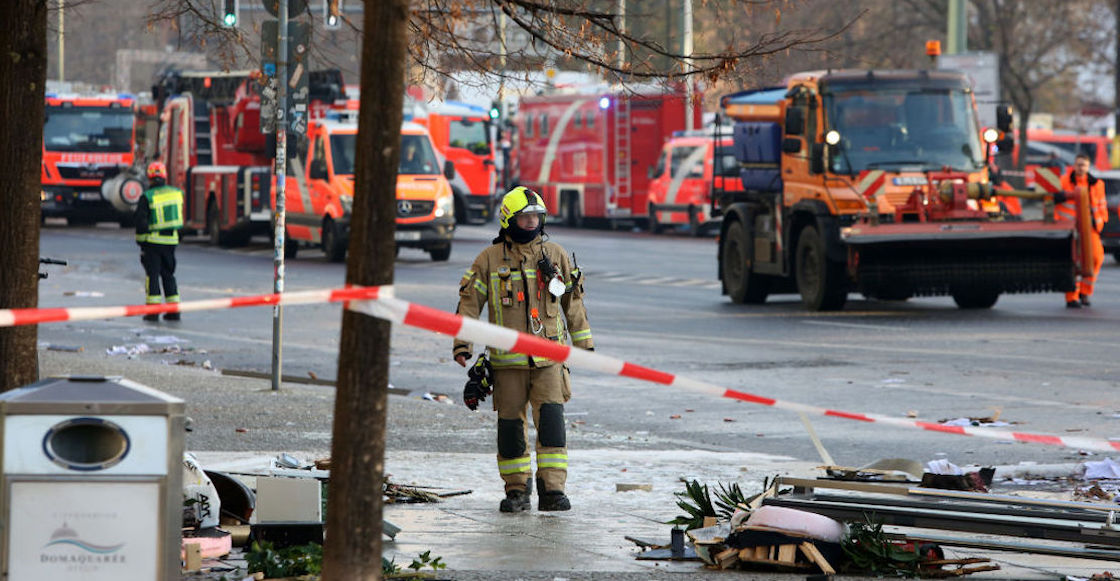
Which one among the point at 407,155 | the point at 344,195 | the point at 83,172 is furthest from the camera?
the point at 83,172

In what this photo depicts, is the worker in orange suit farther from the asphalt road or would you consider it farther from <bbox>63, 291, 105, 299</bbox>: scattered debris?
<bbox>63, 291, 105, 299</bbox>: scattered debris

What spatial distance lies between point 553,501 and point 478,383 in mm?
649

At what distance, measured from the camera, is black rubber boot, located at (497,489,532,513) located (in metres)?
8.84

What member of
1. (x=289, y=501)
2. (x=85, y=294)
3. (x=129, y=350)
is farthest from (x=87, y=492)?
(x=85, y=294)

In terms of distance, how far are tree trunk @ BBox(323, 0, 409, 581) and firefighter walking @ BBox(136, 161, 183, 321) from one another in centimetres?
1433

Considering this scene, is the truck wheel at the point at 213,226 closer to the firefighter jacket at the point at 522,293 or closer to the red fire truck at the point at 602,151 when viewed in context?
the red fire truck at the point at 602,151

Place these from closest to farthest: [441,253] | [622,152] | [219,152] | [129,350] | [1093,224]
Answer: [129,350], [1093,224], [441,253], [219,152], [622,152]

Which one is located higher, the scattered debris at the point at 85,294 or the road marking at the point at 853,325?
the road marking at the point at 853,325

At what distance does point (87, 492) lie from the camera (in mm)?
5375

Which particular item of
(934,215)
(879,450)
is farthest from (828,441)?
(934,215)

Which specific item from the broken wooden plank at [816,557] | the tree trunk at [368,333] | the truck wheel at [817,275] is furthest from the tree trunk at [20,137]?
the truck wheel at [817,275]

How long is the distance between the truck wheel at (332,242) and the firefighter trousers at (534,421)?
822 inches

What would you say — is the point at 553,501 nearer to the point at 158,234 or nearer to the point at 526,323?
the point at 526,323

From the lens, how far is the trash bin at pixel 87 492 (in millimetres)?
5344
